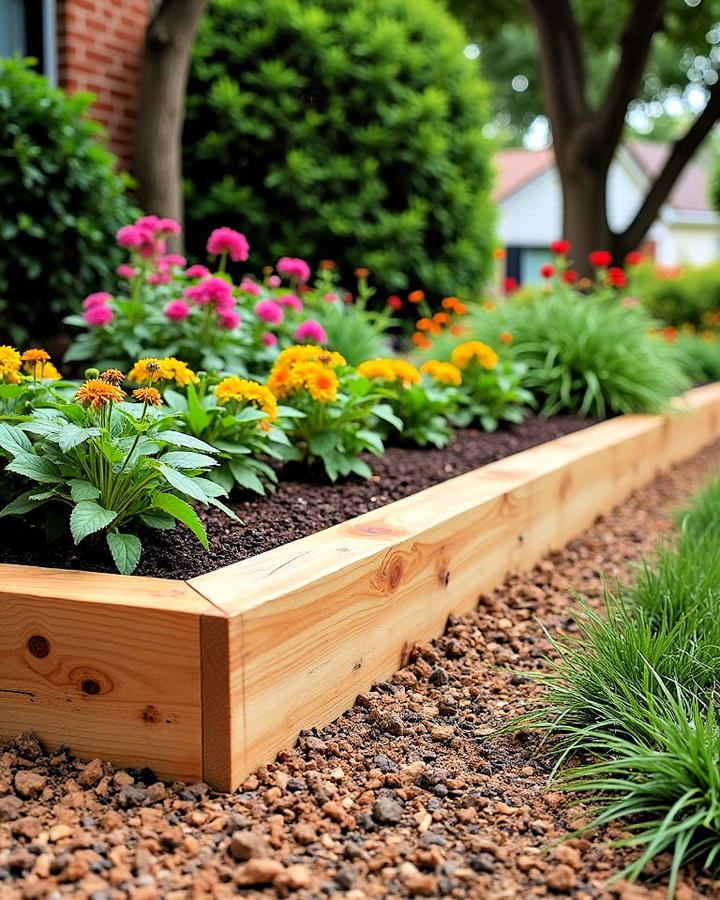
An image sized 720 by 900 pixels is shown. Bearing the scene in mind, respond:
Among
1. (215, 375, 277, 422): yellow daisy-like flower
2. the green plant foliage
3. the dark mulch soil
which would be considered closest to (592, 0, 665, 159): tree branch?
the dark mulch soil

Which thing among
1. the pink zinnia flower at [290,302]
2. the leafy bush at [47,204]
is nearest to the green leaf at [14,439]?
the pink zinnia flower at [290,302]

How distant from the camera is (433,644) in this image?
2539 mm

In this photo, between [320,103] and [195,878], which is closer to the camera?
[195,878]

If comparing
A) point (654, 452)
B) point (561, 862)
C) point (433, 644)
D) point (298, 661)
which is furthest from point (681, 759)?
point (654, 452)

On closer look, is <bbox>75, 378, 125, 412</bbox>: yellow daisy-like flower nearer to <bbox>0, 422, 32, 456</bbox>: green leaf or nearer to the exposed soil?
<bbox>0, 422, 32, 456</bbox>: green leaf

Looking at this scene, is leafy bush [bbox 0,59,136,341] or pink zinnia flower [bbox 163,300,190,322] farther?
leafy bush [bbox 0,59,136,341]

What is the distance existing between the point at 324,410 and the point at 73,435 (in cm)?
→ 106

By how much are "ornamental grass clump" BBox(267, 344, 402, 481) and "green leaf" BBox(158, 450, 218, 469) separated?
68 centimetres

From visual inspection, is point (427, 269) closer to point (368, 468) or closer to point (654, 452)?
point (654, 452)

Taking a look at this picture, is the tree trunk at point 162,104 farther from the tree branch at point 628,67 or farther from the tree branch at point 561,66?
the tree branch at point 628,67

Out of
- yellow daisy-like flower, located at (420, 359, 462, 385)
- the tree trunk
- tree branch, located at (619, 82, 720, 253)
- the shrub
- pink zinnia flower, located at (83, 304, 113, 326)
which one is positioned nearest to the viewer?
pink zinnia flower, located at (83, 304, 113, 326)

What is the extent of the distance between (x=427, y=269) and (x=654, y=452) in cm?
249

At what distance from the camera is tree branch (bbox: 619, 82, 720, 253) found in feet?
24.0

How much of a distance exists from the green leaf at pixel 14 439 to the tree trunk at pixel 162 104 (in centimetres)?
319
